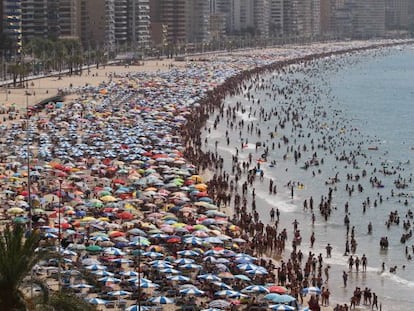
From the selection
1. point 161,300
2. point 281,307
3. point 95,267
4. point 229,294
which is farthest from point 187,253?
point 281,307

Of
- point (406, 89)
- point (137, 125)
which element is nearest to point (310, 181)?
point (137, 125)

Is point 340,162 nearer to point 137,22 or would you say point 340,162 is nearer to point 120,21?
point 120,21

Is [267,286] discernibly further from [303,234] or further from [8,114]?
[8,114]

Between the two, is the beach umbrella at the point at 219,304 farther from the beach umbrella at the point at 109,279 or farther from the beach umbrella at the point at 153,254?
the beach umbrella at the point at 153,254

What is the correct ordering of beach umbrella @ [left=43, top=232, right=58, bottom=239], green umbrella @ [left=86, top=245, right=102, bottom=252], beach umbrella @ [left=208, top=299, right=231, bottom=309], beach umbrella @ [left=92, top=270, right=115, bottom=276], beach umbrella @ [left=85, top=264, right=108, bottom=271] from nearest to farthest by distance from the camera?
beach umbrella @ [left=208, top=299, right=231, bottom=309], beach umbrella @ [left=92, top=270, right=115, bottom=276], beach umbrella @ [left=85, top=264, right=108, bottom=271], green umbrella @ [left=86, top=245, right=102, bottom=252], beach umbrella @ [left=43, top=232, right=58, bottom=239]

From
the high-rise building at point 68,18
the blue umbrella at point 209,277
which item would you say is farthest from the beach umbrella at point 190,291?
the high-rise building at point 68,18

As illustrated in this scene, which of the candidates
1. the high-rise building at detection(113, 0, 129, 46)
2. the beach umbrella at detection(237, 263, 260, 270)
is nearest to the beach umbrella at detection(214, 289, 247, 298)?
the beach umbrella at detection(237, 263, 260, 270)

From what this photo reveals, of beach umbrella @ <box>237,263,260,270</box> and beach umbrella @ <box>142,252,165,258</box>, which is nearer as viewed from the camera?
beach umbrella @ <box>237,263,260,270</box>

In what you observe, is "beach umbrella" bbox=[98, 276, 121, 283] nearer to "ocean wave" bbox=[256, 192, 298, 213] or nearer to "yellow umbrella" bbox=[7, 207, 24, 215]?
"yellow umbrella" bbox=[7, 207, 24, 215]
